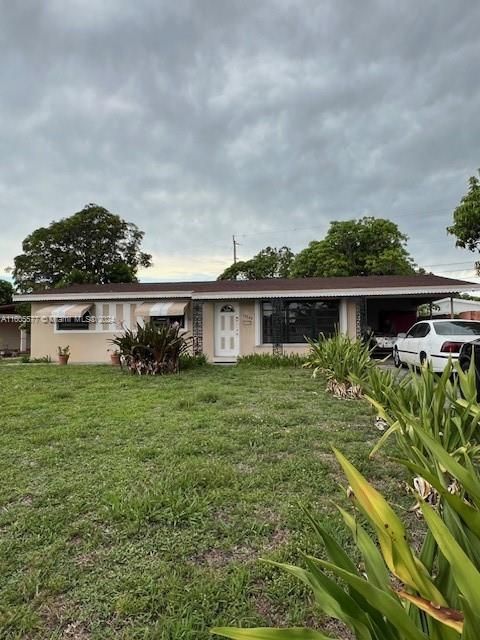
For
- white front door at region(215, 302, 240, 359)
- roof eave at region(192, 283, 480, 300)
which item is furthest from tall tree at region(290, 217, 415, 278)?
→ white front door at region(215, 302, 240, 359)

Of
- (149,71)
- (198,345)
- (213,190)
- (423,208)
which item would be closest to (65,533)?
(149,71)

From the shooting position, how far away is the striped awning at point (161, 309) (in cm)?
1541

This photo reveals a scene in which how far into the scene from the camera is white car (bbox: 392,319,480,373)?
31.8 feet

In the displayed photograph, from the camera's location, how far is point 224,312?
1588 cm

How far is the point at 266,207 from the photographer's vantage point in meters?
21.9

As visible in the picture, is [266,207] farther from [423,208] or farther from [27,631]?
[27,631]

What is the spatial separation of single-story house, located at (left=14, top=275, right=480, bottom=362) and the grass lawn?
8.93 meters

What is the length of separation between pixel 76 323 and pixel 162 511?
15.0m

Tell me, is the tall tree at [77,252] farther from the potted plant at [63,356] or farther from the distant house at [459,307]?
the distant house at [459,307]

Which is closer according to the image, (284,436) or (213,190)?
(284,436)

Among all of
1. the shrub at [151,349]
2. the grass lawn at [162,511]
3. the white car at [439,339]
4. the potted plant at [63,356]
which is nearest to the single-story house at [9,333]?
the potted plant at [63,356]

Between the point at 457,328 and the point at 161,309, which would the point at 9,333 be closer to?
the point at 161,309

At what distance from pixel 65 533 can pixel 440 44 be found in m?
11.5

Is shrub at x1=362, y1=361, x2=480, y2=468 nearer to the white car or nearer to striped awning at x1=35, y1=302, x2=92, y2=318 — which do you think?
the white car
